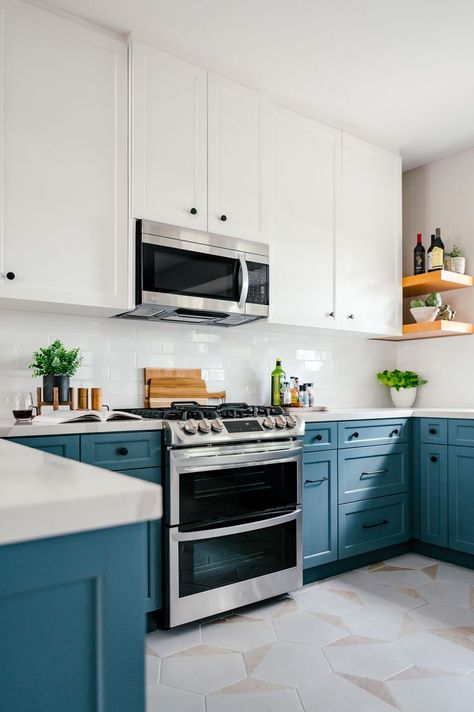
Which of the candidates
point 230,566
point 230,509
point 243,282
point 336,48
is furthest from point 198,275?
point 230,566

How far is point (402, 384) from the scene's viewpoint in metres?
3.91

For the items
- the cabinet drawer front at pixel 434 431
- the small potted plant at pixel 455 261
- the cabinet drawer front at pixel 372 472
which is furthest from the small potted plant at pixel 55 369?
the small potted plant at pixel 455 261

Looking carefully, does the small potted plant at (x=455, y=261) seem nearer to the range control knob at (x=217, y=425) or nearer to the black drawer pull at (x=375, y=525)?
the black drawer pull at (x=375, y=525)

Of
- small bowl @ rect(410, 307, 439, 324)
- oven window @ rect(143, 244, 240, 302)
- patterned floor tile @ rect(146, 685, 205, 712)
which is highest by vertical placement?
oven window @ rect(143, 244, 240, 302)

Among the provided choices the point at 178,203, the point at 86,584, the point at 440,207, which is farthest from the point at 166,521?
the point at 440,207

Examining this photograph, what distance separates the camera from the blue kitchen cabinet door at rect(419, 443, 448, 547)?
10.7 feet

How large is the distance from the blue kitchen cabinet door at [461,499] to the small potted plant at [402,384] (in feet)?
2.56

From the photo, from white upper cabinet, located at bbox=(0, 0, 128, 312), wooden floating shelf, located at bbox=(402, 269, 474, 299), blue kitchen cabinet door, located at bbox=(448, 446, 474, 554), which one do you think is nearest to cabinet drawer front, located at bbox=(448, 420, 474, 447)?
blue kitchen cabinet door, located at bbox=(448, 446, 474, 554)

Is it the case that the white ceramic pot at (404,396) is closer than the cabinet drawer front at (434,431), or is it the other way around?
the cabinet drawer front at (434,431)

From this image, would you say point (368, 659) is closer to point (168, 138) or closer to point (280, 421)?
point (280, 421)

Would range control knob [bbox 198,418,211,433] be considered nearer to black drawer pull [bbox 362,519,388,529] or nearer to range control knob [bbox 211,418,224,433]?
range control knob [bbox 211,418,224,433]

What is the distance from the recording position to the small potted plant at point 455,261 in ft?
12.3

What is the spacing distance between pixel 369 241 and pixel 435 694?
2.63 metres

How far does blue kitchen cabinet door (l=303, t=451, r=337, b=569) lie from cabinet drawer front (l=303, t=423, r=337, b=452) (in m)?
0.04
